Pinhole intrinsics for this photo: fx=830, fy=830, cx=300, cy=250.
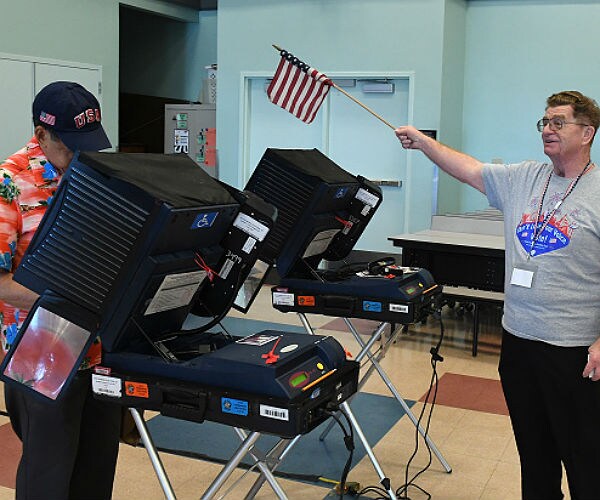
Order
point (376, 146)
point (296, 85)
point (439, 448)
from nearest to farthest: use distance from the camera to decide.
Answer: point (439, 448) → point (296, 85) → point (376, 146)

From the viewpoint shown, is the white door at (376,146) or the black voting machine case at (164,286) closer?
the black voting machine case at (164,286)

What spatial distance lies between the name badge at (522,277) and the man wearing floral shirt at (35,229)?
127cm

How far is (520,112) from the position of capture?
8.49 meters

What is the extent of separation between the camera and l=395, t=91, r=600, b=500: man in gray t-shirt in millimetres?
2502

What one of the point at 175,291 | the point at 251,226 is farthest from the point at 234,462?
the point at 251,226

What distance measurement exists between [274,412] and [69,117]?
93 centimetres

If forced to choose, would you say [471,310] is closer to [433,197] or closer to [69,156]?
[433,197]

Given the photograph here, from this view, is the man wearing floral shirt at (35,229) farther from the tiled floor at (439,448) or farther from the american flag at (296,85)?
the american flag at (296,85)

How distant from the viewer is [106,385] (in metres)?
2.12

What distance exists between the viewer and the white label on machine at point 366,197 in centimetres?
351

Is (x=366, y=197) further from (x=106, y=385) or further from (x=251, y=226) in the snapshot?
(x=106, y=385)

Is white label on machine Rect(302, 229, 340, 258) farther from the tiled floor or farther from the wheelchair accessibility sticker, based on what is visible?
the wheelchair accessibility sticker

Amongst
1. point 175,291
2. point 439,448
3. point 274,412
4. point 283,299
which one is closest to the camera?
point 274,412

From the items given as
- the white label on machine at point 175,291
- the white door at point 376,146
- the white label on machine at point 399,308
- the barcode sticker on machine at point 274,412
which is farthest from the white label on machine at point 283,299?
the white door at point 376,146
